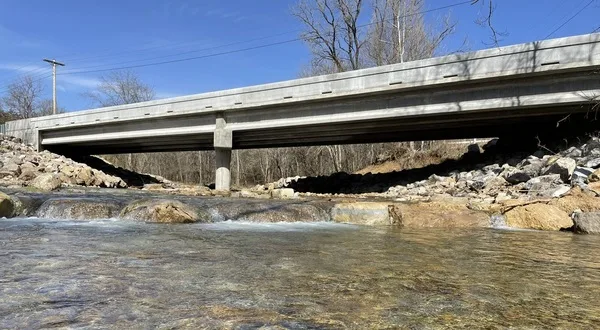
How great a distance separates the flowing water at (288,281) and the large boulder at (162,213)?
2.01m

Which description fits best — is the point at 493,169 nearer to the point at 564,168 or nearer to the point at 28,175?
the point at 564,168

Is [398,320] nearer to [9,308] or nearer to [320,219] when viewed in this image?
[9,308]

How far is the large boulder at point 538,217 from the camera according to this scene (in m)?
10.2

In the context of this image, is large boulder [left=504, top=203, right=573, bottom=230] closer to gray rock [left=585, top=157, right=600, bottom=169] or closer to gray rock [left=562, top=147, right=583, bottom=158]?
gray rock [left=585, top=157, right=600, bottom=169]

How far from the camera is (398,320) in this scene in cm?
354

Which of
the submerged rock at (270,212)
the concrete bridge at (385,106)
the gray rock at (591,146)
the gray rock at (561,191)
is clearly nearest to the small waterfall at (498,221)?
the gray rock at (561,191)

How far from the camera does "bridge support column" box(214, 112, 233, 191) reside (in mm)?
23109

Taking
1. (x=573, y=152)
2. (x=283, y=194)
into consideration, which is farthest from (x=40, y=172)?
(x=573, y=152)

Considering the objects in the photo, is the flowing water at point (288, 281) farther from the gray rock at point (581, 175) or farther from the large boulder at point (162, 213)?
the gray rock at point (581, 175)

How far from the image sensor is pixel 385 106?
1764 centimetres

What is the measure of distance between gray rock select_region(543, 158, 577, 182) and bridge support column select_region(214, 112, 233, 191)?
49.8 feet

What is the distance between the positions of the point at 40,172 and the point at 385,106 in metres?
18.9

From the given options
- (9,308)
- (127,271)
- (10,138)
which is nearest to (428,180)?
(127,271)

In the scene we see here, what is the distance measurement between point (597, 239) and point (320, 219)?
642cm
